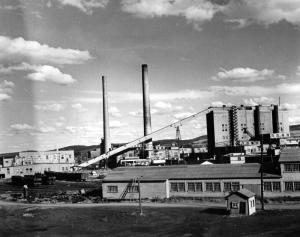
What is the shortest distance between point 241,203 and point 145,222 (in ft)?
33.1

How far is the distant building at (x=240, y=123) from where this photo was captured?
135 m

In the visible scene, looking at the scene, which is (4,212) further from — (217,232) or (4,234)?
(217,232)

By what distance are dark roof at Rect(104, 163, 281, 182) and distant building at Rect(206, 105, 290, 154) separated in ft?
247

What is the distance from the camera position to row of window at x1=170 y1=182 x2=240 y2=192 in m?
51.9

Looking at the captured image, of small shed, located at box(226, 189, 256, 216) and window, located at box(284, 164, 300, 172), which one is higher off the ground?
window, located at box(284, 164, 300, 172)

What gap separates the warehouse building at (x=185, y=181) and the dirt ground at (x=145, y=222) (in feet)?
24.2

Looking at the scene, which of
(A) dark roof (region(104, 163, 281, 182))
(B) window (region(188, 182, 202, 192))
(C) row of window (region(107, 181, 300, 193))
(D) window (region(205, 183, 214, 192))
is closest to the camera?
(C) row of window (region(107, 181, 300, 193))

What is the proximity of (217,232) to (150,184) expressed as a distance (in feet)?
76.2

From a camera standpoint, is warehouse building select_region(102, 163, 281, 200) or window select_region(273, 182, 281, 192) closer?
window select_region(273, 182, 281, 192)

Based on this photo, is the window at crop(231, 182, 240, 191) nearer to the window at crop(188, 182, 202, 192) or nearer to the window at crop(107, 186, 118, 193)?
the window at crop(188, 182, 202, 192)

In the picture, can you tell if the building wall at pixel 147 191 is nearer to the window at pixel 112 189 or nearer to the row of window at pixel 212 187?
the window at pixel 112 189

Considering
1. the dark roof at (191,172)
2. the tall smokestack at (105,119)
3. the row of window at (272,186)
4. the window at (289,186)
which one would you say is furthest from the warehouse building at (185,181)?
the tall smokestack at (105,119)

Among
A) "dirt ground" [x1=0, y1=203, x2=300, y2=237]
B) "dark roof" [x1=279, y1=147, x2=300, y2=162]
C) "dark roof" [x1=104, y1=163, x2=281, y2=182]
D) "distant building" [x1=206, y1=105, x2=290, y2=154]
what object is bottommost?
"dirt ground" [x1=0, y1=203, x2=300, y2=237]

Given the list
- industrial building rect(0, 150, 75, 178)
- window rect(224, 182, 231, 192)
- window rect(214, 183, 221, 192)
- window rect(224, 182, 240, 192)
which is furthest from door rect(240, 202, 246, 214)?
industrial building rect(0, 150, 75, 178)
